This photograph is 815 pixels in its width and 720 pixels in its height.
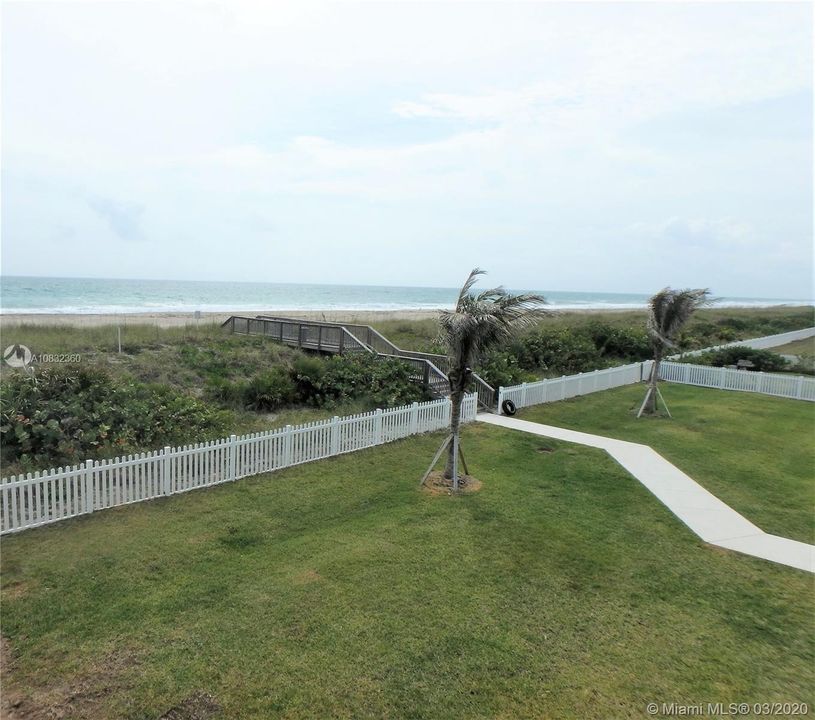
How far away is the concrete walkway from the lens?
756 centimetres

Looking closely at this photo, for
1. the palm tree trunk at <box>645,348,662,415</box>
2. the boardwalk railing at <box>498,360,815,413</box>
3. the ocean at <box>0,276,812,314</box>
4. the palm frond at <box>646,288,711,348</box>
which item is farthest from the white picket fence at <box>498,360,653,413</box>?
the ocean at <box>0,276,812,314</box>

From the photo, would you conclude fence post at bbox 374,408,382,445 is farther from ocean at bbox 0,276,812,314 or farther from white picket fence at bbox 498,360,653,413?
ocean at bbox 0,276,812,314

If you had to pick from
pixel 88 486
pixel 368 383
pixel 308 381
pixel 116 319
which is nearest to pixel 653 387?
pixel 368 383

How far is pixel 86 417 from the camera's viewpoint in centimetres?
1026

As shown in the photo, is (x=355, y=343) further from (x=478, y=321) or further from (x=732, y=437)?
(x=732, y=437)

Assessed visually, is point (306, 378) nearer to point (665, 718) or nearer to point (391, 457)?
point (391, 457)

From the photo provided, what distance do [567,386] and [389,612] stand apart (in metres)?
14.5

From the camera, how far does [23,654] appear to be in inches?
192

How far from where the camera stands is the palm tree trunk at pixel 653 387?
1612 centimetres

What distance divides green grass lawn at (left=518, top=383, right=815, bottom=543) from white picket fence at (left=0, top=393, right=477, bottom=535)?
6.29 metres

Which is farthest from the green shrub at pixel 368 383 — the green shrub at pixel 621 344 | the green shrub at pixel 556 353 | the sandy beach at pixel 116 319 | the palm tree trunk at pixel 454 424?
the green shrub at pixel 621 344

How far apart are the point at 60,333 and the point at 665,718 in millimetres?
22871

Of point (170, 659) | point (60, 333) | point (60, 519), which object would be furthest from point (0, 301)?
point (170, 659)

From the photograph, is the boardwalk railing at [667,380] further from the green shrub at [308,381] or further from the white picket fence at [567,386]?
the green shrub at [308,381]
